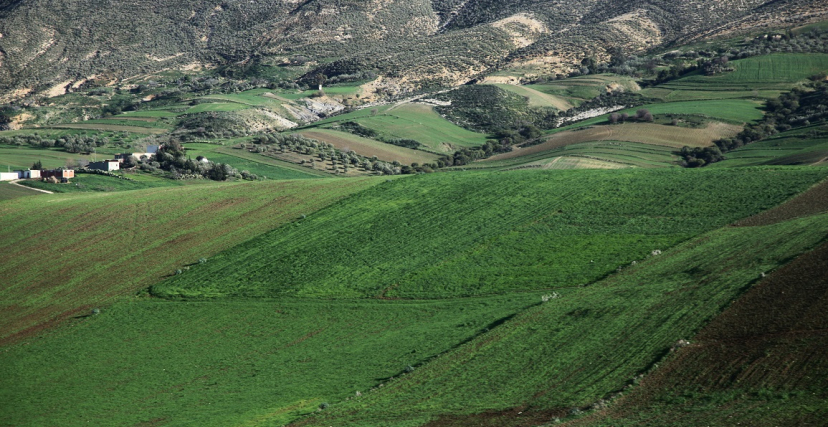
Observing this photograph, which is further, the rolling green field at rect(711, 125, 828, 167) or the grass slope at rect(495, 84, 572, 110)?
the grass slope at rect(495, 84, 572, 110)

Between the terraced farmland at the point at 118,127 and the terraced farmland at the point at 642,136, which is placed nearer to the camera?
the terraced farmland at the point at 642,136

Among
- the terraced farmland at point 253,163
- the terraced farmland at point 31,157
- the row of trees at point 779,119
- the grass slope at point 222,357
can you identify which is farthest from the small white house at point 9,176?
the row of trees at point 779,119

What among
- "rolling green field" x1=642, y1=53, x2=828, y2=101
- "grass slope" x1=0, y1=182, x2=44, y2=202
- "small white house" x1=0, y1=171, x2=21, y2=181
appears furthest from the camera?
"rolling green field" x1=642, y1=53, x2=828, y2=101

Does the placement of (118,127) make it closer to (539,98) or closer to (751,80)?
(539,98)

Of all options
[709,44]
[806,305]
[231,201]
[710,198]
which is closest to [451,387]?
[806,305]

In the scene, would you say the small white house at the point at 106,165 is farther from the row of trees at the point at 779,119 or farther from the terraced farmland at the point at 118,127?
the row of trees at the point at 779,119

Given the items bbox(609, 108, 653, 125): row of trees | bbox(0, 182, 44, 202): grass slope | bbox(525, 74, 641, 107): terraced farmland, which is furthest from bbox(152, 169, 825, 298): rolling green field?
bbox(525, 74, 641, 107): terraced farmland

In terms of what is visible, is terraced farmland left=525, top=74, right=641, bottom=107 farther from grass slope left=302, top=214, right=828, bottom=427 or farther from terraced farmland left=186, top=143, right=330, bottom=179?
grass slope left=302, top=214, right=828, bottom=427
